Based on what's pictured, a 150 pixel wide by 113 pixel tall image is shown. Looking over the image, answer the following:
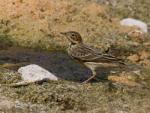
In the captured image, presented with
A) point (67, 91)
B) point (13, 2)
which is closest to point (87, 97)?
point (67, 91)

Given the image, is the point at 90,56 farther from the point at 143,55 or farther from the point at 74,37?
the point at 143,55

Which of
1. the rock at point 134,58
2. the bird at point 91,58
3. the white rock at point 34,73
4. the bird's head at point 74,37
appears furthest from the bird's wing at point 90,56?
the rock at point 134,58

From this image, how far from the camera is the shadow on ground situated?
11.6m

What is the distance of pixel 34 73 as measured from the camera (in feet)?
35.6

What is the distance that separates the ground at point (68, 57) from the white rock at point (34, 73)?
113 millimetres

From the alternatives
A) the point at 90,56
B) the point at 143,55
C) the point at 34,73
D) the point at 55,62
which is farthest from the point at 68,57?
the point at 34,73

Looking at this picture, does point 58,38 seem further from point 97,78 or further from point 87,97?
point 87,97

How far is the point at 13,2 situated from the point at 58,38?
1230 millimetres

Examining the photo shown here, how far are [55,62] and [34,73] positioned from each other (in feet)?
3.99

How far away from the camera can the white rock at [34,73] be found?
35.2ft

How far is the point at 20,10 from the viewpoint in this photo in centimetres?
1353

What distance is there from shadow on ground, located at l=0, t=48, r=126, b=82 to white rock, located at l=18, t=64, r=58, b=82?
1.32 feet

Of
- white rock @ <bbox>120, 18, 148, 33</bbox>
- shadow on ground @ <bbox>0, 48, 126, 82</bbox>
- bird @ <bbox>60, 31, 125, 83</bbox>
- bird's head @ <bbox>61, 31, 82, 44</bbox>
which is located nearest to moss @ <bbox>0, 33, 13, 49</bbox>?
shadow on ground @ <bbox>0, 48, 126, 82</bbox>

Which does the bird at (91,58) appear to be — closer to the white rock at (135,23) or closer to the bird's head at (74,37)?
the bird's head at (74,37)
